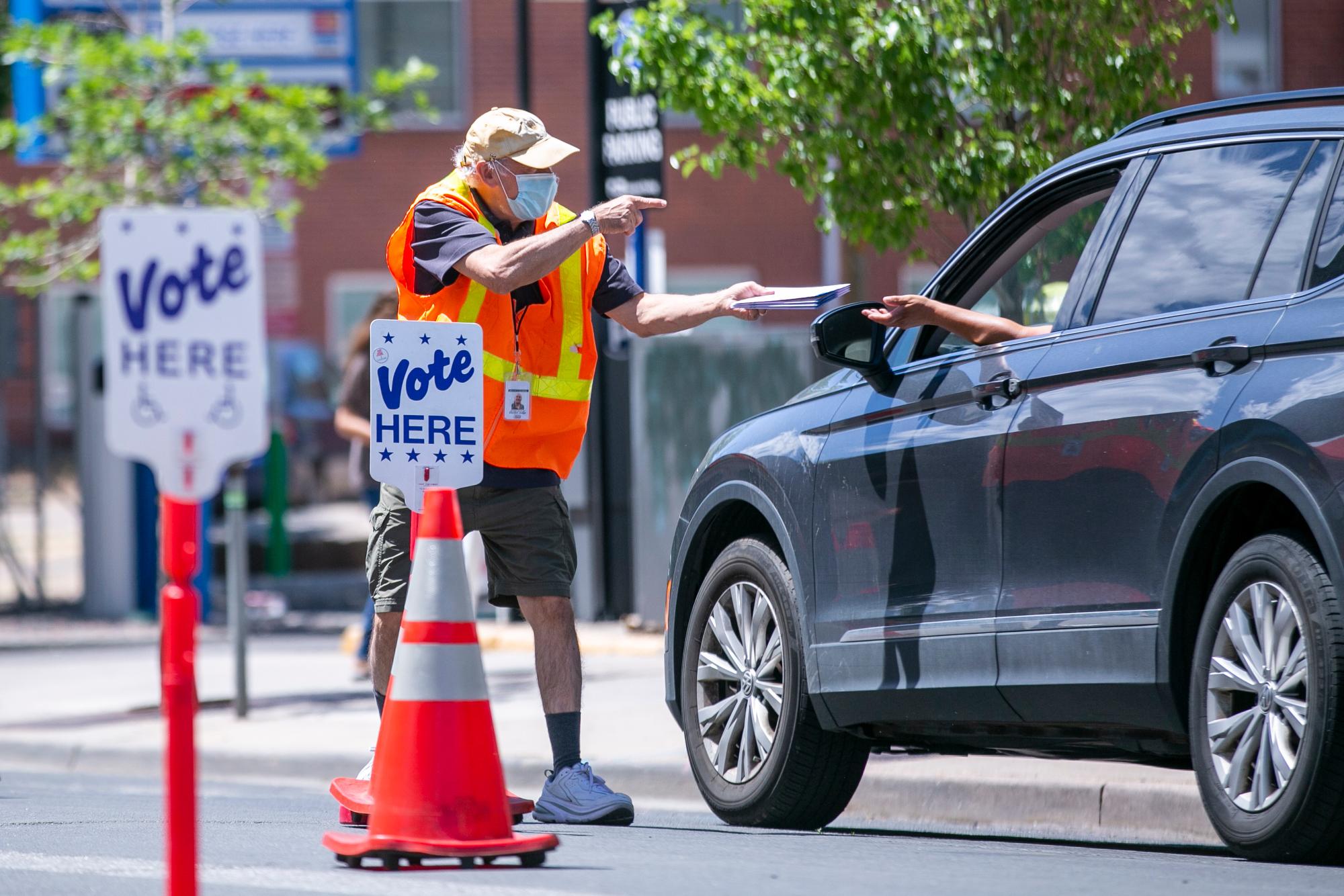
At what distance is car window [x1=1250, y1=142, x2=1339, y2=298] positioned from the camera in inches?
192

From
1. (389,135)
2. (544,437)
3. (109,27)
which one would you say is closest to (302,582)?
Result: (109,27)

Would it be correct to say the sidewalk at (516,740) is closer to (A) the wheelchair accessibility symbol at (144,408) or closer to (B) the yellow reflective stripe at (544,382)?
(B) the yellow reflective stripe at (544,382)

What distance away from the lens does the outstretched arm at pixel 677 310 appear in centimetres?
604

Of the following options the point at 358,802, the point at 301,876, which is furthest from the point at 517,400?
the point at 301,876

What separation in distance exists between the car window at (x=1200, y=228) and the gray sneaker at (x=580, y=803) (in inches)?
71.8

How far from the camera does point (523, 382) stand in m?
6.00

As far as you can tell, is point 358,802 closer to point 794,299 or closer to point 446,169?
point 794,299

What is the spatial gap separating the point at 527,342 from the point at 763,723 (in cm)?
126

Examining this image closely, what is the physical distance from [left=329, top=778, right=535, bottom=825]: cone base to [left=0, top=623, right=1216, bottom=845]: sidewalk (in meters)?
1.66

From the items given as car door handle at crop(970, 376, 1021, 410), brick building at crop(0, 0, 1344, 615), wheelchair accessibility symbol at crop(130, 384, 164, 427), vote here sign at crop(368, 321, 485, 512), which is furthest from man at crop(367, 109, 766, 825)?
brick building at crop(0, 0, 1344, 615)

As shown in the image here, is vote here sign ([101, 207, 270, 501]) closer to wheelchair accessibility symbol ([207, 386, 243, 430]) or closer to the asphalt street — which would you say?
wheelchair accessibility symbol ([207, 386, 243, 430])

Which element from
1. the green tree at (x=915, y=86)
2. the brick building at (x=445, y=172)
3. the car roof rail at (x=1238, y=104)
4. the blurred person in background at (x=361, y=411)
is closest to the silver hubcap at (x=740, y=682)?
the car roof rail at (x=1238, y=104)

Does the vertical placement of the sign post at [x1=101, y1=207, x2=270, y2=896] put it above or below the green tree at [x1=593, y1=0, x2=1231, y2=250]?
below

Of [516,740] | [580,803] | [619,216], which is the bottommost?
[516,740]
